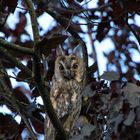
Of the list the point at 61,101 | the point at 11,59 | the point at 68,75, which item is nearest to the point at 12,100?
the point at 61,101

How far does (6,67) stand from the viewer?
473 centimetres

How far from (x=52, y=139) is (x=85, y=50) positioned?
97 cm

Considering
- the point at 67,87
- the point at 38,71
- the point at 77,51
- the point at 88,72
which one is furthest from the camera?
the point at 77,51

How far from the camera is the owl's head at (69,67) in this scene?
541 cm

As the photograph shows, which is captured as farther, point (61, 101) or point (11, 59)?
point (61, 101)

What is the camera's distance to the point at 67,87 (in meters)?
5.23

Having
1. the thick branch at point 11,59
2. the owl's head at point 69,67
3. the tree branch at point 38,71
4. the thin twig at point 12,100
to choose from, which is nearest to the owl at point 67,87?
the owl's head at point 69,67

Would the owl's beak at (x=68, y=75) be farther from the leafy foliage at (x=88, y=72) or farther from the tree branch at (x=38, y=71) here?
the tree branch at (x=38, y=71)

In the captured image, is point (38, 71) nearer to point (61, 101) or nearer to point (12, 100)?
point (12, 100)

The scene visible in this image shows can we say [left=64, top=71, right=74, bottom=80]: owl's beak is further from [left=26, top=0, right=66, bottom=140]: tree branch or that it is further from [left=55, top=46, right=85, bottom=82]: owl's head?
[left=26, top=0, right=66, bottom=140]: tree branch

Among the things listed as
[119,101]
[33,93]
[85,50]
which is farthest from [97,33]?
[119,101]

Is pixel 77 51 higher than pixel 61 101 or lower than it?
higher

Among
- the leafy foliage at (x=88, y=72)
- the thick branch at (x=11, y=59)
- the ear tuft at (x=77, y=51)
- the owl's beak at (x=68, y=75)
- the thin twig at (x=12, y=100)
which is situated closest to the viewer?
the leafy foliage at (x=88, y=72)

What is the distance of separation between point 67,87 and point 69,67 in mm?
316
